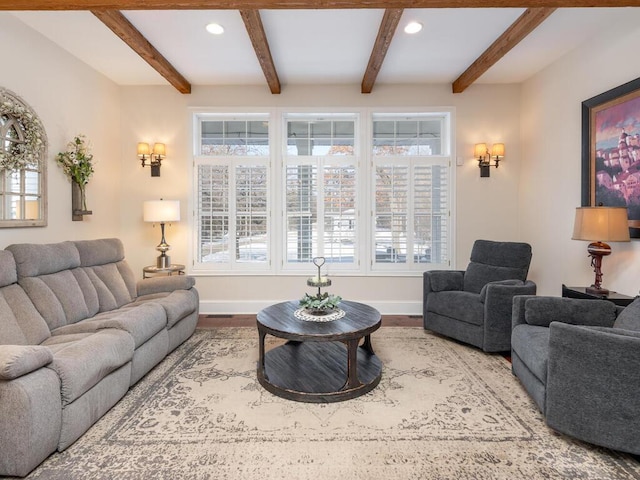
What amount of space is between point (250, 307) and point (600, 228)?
380cm

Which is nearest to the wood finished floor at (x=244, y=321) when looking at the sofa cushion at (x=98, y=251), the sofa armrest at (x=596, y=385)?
the sofa cushion at (x=98, y=251)

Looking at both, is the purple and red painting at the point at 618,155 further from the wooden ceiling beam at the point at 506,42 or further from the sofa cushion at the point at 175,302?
the sofa cushion at the point at 175,302

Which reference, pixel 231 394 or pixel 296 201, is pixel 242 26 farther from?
pixel 231 394

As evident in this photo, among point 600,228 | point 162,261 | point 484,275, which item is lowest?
point 484,275

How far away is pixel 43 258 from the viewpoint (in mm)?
2846

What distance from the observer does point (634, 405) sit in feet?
6.03

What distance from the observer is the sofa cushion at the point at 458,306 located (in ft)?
11.2

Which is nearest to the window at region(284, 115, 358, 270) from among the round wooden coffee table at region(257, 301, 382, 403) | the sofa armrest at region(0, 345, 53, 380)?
the round wooden coffee table at region(257, 301, 382, 403)

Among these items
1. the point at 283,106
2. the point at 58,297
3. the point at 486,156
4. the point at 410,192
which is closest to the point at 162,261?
the point at 58,297

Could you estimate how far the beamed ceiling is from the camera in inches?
96.6

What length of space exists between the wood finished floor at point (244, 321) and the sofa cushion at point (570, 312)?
167 cm

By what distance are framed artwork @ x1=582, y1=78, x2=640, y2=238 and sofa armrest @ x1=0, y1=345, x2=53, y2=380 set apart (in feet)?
13.6

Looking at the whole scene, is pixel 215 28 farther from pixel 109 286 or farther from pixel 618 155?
pixel 618 155

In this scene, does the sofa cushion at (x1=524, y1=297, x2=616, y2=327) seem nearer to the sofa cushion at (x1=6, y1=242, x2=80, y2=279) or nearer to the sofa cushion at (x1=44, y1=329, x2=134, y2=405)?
the sofa cushion at (x1=44, y1=329, x2=134, y2=405)
